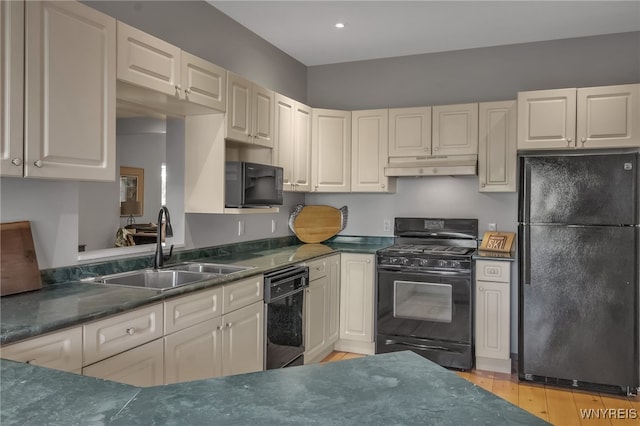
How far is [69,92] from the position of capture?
1988 mm

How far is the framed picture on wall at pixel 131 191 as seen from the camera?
2918mm

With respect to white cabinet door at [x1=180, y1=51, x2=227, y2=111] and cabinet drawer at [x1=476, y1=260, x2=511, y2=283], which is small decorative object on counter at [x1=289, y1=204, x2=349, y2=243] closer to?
cabinet drawer at [x1=476, y1=260, x2=511, y2=283]

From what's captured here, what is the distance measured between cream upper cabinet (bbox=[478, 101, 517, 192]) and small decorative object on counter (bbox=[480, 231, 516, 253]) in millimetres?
405

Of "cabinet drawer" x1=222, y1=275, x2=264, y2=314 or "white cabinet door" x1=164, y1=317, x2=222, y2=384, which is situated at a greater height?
"cabinet drawer" x1=222, y1=275, x2=264, y2=314

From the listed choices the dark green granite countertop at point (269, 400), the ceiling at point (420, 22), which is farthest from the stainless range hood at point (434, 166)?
the dark green granite countertop at point (269, 400)

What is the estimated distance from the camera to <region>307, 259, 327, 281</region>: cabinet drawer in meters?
3.62

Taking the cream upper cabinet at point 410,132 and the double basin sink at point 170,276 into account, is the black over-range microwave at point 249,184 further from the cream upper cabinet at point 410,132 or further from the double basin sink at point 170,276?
the cream upper cabinet at point 410,132

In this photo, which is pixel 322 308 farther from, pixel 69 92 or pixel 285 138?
pixel 69 92

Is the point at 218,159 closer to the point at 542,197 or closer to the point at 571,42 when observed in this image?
the point at 542,197

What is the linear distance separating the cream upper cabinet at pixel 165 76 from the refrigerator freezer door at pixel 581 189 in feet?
7.55

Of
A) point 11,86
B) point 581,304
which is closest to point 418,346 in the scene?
point 581,304

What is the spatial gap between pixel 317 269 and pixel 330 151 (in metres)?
1.25

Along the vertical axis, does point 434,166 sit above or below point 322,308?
above

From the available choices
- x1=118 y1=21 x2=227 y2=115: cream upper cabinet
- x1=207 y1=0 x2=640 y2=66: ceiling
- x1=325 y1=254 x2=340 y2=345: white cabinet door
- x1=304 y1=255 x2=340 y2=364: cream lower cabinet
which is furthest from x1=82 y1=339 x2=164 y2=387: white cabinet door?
x1=207 y1=0 x2=640 y2=66: ceiling
